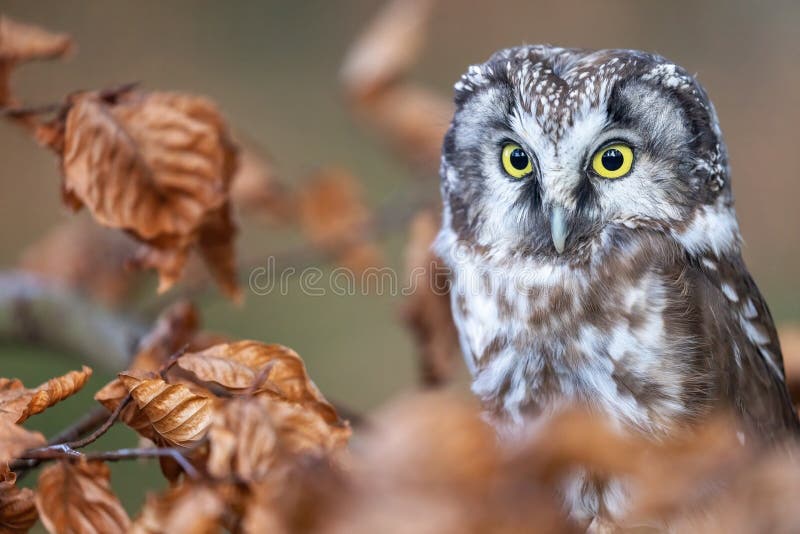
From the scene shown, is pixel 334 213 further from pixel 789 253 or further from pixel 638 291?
pixel 789 253

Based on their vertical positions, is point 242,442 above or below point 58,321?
above

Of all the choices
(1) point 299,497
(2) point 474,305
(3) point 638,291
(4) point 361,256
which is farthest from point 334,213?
(1) point 299,497

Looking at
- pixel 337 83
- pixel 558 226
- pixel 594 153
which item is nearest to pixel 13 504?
pixel 558 226

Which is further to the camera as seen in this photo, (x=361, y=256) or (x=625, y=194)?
(x=361, y=256)

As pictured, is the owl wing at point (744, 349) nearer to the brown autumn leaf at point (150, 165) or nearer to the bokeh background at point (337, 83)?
the brown autumn leaf at point (150, 165)

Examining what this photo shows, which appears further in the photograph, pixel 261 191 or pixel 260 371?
pixel 261 191

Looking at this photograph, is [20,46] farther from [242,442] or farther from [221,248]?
[242,442]

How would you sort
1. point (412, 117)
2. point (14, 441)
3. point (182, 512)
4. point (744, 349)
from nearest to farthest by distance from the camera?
point (182, 512)
point (14, 441)
point (744, 349)
point (412, 117)
